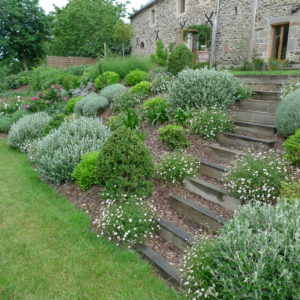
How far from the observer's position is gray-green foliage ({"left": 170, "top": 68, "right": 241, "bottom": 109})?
594 centimetres

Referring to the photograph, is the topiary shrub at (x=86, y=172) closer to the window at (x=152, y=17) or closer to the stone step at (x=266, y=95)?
the stone step at (x=266, y=95)

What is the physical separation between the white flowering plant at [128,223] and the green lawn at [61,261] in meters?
0.15

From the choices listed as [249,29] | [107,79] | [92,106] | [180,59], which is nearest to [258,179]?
[180,59]

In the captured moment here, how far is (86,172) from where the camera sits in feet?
15.2

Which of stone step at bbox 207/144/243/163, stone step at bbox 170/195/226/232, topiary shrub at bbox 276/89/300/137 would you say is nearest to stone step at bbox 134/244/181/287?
stone step at bbox 170/195/226/232

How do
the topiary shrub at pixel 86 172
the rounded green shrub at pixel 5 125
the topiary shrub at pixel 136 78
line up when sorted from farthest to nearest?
1. the topiary shrub at pixel 136 78
2. the rounded green shrub at pixel 5 125
3. the topiary shrub at pixel 86 172

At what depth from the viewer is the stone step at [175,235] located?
3.20m

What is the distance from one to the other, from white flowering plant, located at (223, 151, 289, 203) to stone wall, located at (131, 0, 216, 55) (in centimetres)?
1380

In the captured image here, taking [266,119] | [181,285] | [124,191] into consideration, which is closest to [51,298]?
[181,285]

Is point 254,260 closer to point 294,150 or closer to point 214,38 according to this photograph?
point 294,150

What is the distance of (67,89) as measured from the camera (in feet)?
42.3

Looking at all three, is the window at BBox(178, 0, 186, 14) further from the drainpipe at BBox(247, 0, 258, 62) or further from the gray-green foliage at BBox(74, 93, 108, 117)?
the gray-green foliage at BBox(74, 93, 108, 117)

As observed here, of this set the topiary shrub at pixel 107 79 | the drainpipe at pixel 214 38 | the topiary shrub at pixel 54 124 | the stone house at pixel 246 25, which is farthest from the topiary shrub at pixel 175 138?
the drainpipe at pixel 214 38

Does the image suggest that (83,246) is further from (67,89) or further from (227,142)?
(67,89)
